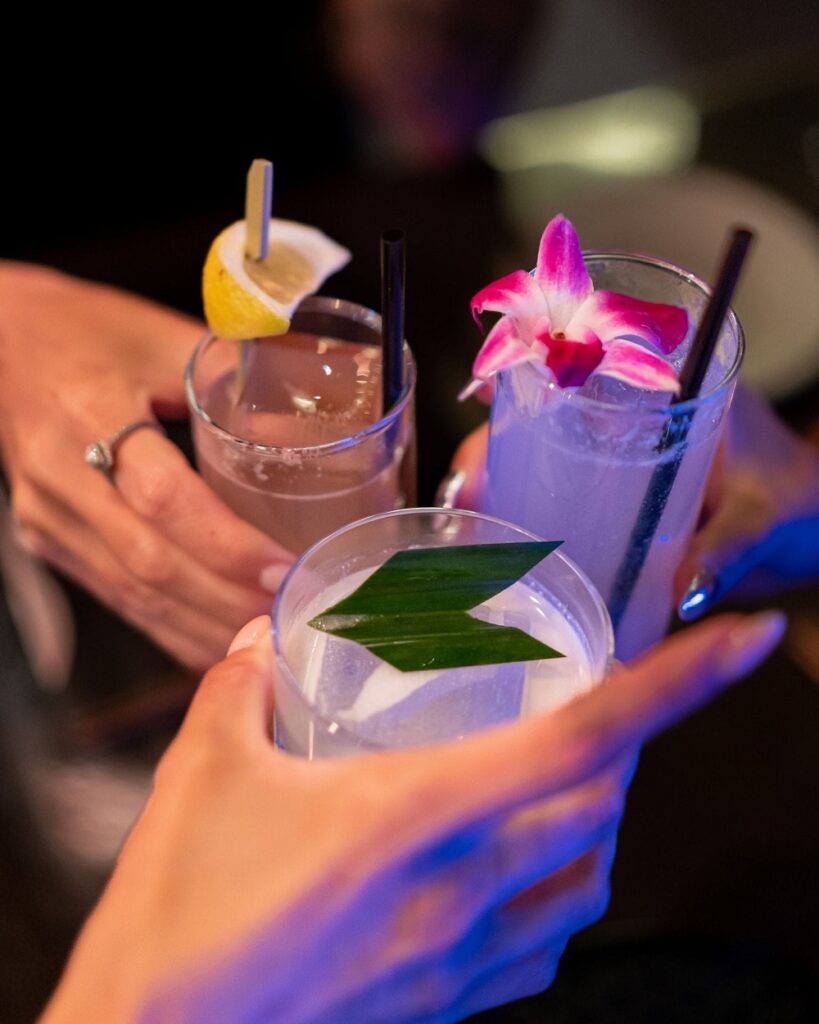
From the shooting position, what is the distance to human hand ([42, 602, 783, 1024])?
1.63 feet

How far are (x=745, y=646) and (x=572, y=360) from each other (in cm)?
23

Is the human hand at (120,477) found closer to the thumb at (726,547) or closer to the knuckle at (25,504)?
the knuckle at (25,504)

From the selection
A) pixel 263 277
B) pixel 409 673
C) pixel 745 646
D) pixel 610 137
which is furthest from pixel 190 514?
pixel 610 137

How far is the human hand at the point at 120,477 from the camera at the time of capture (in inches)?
35.9

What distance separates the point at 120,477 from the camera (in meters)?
0.96

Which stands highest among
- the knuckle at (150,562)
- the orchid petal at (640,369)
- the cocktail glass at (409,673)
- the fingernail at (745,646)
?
the orchid petal at (640,369)

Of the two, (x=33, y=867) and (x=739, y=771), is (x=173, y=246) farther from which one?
(x=739, y=771)

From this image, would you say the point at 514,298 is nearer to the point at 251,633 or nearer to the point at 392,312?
the point at 392,312

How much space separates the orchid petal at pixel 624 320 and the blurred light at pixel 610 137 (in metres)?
1.15

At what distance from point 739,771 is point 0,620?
889mm

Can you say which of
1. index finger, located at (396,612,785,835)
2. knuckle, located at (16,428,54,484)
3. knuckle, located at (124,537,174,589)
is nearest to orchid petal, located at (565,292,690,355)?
index finger, located at (396,612,785,835)

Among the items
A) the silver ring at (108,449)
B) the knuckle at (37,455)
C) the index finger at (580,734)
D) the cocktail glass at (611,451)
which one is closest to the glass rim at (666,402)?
the cocktail glass at (611,451)

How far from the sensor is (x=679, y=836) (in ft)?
3.31

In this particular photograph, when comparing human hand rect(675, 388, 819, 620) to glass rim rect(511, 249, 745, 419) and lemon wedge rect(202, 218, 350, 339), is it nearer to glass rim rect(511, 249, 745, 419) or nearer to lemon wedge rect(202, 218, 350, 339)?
glass rim rect(511, 249, 745, 419)
